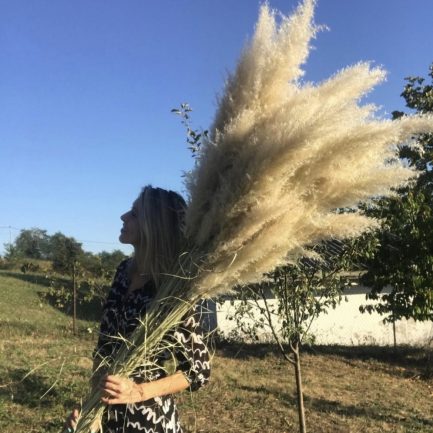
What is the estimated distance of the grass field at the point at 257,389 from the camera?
6082 millimetres

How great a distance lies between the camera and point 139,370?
194 centimetres

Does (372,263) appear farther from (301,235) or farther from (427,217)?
(301,235)

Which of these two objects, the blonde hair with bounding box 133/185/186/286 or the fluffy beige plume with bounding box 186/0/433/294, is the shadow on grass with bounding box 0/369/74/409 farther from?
the fluffy beige plume with bounding box 186/0/433/294

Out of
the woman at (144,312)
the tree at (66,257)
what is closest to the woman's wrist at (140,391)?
the woman at (144,312)

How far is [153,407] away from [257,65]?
1374 millimetres

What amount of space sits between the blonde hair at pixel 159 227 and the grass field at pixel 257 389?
5.44 ft

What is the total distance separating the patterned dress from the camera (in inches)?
80.9

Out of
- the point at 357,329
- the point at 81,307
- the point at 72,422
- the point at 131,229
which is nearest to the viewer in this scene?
the point at 72,422

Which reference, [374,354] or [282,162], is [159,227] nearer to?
[282,162]

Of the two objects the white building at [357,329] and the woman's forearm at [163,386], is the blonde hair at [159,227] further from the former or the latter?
the white building at [357,329]

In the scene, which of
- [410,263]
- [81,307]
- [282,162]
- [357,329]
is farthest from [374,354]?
[282,162]

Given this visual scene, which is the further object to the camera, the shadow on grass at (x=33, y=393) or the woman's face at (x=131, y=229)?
the shadow on grass at (x=33, y=393)

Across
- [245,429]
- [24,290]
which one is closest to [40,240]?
[24,290]

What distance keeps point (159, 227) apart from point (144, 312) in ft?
1.07
